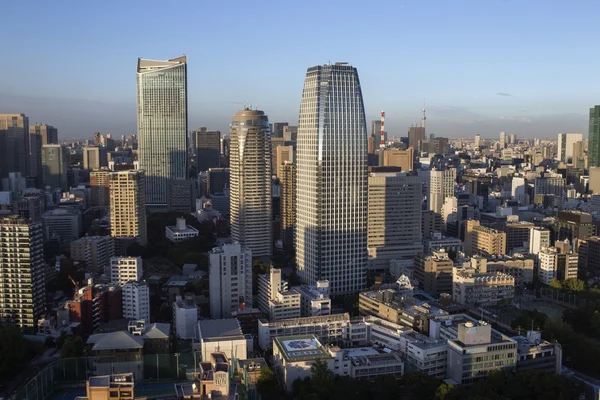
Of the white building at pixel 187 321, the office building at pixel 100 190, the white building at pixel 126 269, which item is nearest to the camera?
the white building at pixel 187 321

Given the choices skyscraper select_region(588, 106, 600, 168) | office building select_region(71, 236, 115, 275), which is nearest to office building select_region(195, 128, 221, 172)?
skyscraper select_region(588, 106, 600, 168)

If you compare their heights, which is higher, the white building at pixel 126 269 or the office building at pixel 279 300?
the white building at pixel 126 269

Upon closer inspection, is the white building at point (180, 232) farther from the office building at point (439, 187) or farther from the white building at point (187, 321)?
the office building at point (439, 187)

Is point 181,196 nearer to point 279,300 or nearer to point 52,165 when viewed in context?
point 52,165

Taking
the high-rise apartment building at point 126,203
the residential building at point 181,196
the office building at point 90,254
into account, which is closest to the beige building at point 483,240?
A: the high-rise apartment building at point 126,203

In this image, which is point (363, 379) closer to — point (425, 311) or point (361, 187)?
point (425, 311)

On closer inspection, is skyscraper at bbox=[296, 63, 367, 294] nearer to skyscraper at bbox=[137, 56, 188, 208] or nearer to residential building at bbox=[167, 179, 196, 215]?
residential building at bbox=[167, 179, 196, 215]
